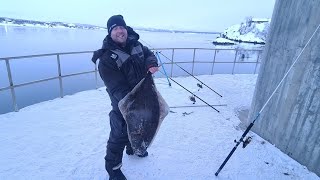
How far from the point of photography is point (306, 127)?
3.20 m

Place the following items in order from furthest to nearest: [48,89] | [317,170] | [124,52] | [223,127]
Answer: [48,89], [223,127], [317,170], [124,52]

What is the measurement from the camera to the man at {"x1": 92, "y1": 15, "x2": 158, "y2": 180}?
2.22 meters

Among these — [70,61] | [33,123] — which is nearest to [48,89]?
[70,61]

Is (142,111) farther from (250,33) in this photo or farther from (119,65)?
(250,33)

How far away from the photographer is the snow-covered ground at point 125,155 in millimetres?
2883

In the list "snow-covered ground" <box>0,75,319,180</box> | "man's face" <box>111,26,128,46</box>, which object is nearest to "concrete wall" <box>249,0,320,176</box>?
"snow-covered ground" <box>0,75,319,180</box>

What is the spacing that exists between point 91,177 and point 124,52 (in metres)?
1.56

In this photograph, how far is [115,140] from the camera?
98.0 inches

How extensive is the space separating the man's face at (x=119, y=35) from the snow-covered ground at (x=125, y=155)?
63.3 inches

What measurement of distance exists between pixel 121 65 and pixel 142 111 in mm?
496

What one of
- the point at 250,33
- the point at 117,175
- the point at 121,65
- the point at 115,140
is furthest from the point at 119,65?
the point at 250,33

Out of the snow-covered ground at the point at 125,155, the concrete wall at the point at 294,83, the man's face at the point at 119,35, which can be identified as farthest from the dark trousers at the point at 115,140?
the concrete wall at the point at 294,83

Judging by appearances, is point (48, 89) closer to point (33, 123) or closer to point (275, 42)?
point (33, 123)

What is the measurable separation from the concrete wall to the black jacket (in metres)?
2.22
